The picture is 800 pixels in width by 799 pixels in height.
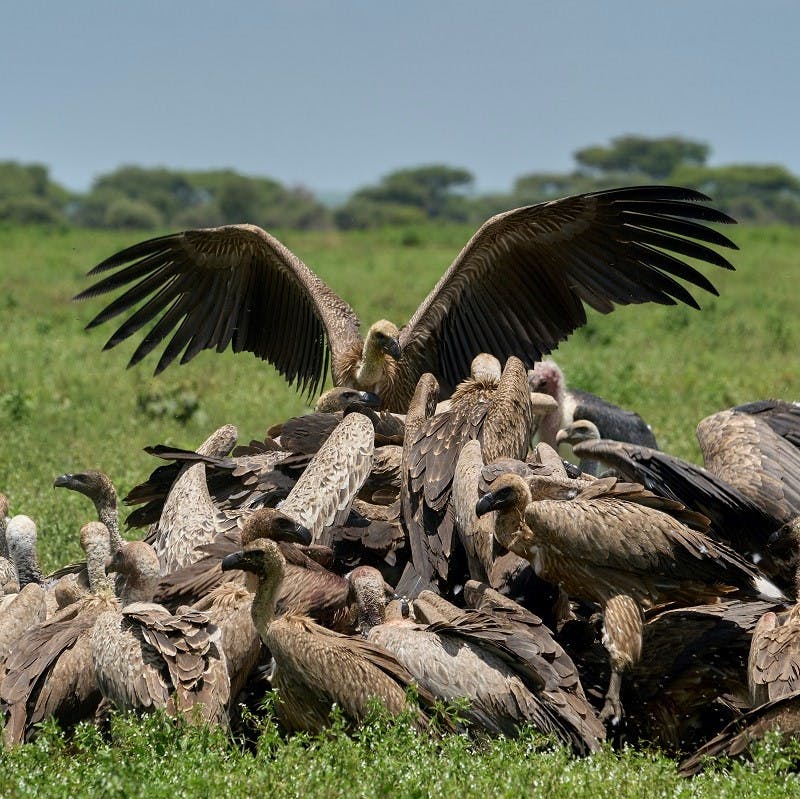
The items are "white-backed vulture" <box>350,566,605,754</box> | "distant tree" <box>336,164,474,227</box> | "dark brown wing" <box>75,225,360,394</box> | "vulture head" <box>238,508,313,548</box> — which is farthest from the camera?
"distant tree" <box>336,164,474,227</box>

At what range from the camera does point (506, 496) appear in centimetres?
543

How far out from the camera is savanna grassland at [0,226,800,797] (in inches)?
162

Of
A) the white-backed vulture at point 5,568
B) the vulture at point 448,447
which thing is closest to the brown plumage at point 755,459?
the vulture at point 448,447

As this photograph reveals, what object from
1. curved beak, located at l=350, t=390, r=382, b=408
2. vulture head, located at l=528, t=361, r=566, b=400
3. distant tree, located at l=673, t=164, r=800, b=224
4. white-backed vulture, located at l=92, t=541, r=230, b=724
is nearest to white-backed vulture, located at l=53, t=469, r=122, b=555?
curved beak, located at l=350, t=390, r=382, b=408

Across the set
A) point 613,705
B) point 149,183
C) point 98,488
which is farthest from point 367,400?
point 149,183

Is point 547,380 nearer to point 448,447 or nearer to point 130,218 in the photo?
point 448,447

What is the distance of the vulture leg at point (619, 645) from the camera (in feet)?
16.4

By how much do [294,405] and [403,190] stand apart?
58.0 meters

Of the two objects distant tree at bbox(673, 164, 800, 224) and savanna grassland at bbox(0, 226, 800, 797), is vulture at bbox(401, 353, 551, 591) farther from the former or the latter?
distant tree at bbox(673, 164, 800, 224)

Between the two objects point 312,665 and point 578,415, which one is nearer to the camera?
point 312,665

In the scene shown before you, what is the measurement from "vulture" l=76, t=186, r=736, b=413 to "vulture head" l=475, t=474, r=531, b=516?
2.07m

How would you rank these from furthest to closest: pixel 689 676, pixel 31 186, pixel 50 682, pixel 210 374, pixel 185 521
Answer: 1. pixel 31 186
2. pixel 210 374
3. pixel 185 521
4. pixel 689 676
5. pixel 50 682

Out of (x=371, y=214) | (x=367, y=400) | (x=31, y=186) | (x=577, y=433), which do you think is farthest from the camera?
(x=31, y=186)

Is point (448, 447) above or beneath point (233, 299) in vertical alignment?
beneath
